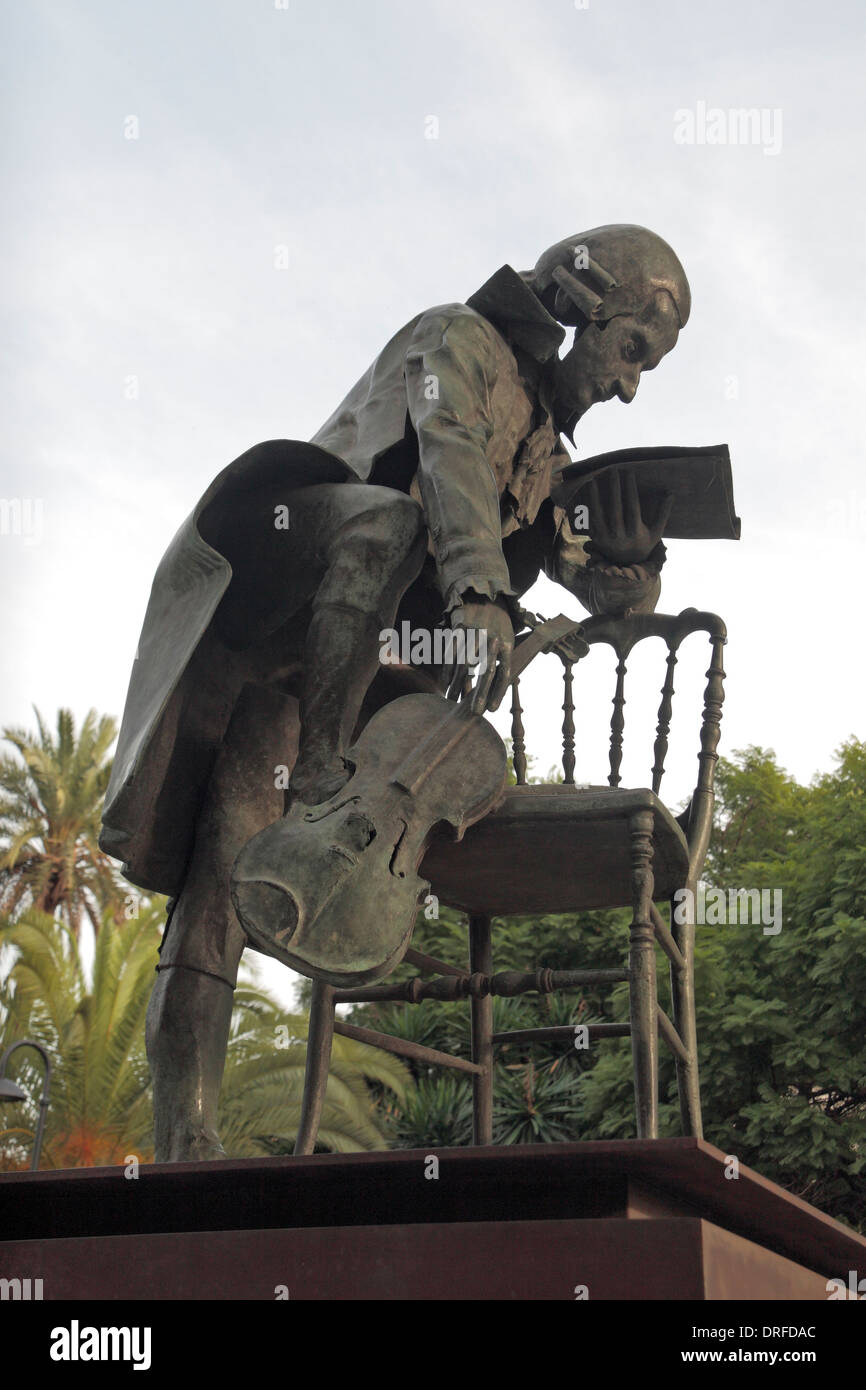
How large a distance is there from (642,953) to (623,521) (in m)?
1.24

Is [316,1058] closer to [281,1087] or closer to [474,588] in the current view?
[474,588]

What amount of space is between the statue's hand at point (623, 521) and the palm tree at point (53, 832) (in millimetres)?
19778

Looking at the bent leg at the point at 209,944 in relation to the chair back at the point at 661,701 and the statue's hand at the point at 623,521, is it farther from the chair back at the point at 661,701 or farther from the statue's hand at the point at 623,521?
the statue's hand at the point at 623,521

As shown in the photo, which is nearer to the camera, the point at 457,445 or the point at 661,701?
the point at 457,445

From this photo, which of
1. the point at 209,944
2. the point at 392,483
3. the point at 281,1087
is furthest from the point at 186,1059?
the point at 281,1087

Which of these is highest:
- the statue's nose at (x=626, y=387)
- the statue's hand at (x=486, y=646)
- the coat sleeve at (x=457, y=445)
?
the statue's nose at (x=626, y=387)

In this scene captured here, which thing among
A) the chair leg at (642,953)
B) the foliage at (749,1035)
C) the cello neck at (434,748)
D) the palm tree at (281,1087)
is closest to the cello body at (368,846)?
the cello neck at (434,748)

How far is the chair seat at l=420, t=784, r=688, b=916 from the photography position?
3.22 metres

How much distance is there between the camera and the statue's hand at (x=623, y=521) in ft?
12.5

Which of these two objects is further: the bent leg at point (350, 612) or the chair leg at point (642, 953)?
the chair leg at point (642, 953)

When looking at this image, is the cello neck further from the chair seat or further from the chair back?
the chair back

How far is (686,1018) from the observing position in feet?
12.5

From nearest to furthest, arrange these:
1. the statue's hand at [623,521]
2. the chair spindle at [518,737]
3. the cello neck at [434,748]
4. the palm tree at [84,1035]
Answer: the cello neck at [434,748], the statue's hand at [623,521], the chair spindle at [518,737], the palm tree at [84,1035]

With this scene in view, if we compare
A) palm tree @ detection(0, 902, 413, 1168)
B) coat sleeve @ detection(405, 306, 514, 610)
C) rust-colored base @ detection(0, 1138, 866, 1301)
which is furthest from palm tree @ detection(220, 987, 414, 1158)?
rust-colored base @ detection(0, 1138, 866, 1301)
